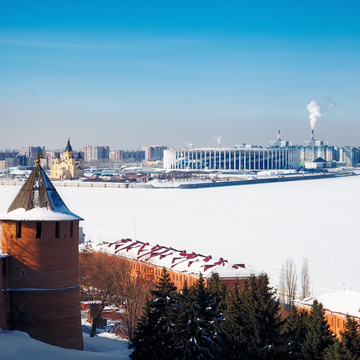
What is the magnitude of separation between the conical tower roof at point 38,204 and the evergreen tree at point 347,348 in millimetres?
6793

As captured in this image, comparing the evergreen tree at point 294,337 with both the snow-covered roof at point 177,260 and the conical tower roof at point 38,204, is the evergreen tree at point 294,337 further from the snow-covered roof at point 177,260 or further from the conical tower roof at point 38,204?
the snow-covered roof at point 177,260

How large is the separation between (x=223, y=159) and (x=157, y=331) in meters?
146

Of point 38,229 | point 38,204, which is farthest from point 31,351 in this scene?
point 38,204

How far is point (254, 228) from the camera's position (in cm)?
4275

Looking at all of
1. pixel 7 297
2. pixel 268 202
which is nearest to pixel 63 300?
pixel 7 297

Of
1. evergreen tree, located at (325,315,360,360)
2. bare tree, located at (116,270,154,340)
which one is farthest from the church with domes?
evergreen tree, located at (325,315,360,360)

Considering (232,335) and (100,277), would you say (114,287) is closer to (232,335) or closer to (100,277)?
(100,277)

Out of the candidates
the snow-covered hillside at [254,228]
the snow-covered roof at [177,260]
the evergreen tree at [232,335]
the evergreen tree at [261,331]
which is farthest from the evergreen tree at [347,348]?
the snow-covered roof at [177,260]

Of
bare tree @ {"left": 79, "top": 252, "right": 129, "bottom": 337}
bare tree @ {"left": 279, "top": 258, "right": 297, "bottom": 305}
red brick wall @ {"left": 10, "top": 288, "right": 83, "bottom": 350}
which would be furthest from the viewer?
bare tree @ {"left": 279, "top": 258, "right": 297, "bottom": 305}

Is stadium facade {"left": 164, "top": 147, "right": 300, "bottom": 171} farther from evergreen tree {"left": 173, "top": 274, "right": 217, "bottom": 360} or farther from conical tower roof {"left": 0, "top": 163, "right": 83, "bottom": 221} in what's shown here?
evergreen tree {"left": 173, "top": 274, "right": 217, "bottom": 360}

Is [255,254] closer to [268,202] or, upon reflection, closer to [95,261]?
[95,261]

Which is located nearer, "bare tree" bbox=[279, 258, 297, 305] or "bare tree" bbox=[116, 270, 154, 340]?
"bare tree" bbox=[116, 270, 154, 340]

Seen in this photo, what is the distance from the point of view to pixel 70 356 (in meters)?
14.0

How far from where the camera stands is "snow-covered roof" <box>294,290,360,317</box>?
20875mm
